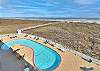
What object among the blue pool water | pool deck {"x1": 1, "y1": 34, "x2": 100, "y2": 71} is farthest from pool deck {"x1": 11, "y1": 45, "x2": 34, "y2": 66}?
the blue pool water

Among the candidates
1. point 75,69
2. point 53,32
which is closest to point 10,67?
point 75,69

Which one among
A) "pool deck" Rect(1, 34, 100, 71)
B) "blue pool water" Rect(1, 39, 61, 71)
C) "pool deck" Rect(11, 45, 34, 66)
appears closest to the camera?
"pool deck" Rect(1, 34, 100, 71)

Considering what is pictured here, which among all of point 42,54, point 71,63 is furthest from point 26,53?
point 71,63

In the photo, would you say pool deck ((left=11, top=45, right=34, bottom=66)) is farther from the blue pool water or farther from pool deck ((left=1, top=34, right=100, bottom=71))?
the blue pool water

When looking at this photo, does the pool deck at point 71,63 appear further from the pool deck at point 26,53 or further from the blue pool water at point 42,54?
the blue pool water at point 42,54

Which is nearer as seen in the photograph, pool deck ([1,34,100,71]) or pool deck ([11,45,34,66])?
pool deck ([1,34,100,71])

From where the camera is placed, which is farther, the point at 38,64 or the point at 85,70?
the point at 38,64

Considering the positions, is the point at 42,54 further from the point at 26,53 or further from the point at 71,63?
the point at 71,63

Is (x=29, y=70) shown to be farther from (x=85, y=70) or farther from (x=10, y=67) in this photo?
(x=85, y=70)

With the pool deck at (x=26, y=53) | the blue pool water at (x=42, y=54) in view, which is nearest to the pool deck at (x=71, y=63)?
the pool deck at (x=26, y=53)
